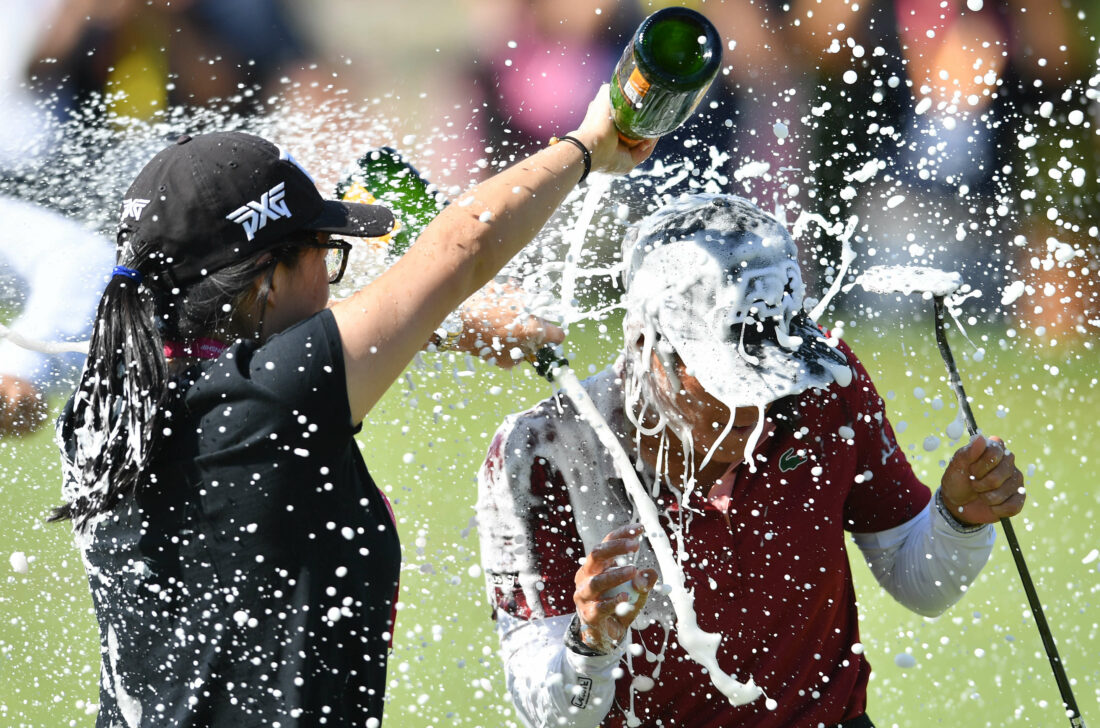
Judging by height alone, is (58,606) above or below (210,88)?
below

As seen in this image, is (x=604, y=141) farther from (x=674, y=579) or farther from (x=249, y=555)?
(x=249, y=555)

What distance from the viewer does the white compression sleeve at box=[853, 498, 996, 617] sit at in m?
1.99

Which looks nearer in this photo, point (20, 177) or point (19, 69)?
point (20, 177)

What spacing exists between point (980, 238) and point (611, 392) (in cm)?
560

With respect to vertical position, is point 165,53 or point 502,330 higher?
point 165,53

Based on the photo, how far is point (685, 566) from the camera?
183cm

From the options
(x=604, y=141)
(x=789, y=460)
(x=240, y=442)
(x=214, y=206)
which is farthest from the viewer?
(x=789, y=460)

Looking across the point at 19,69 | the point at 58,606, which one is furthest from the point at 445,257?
the point at 19,69

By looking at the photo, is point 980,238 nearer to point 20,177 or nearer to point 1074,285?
point 1074,285

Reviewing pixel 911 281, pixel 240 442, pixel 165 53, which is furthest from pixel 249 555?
pixel 165 53

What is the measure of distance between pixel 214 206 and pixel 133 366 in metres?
0.26

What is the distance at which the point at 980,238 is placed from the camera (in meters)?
6.79

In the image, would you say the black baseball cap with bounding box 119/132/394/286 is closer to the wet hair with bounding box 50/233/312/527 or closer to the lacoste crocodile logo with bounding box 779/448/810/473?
the wet hair with bounding box 50/233/312/527

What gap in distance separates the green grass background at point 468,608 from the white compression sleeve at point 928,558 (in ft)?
3.38
